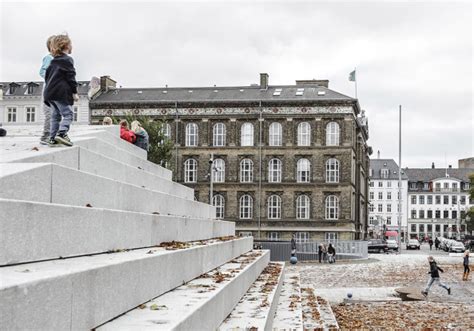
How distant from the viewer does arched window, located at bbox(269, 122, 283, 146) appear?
212 ft

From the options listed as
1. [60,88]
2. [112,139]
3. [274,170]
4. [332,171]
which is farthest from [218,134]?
[60,88]

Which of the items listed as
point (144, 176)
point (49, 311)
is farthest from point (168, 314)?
point (144, 176)

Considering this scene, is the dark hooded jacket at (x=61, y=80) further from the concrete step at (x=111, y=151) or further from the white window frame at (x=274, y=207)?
the white window frame at (x=274, y=207)

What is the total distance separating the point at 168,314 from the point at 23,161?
6.42ft

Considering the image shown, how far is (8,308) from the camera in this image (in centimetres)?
332

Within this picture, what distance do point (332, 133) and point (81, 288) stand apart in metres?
60.3

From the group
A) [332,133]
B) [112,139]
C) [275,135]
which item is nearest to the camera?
[112,139]

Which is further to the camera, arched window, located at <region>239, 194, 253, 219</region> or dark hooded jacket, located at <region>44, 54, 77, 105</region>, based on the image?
arched window, located at <region>239, 194, 253, 219</region>

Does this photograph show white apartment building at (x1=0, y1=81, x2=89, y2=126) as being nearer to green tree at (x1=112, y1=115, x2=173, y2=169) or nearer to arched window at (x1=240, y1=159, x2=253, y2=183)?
green tree at (x1=112, y1=115, x2=173, y2=169)

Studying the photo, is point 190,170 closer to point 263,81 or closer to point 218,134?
point 218,134

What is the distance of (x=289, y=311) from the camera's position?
38.4ft

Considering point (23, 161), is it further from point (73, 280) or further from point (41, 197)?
point (73, 280)

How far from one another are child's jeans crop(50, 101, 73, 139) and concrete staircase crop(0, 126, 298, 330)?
0.35 m

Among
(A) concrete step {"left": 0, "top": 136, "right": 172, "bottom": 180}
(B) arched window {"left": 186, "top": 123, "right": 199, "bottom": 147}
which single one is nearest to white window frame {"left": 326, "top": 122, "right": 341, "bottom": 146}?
(B) arched window {"left": 186, "top": 123, "right": 199, "bottom": 147}
